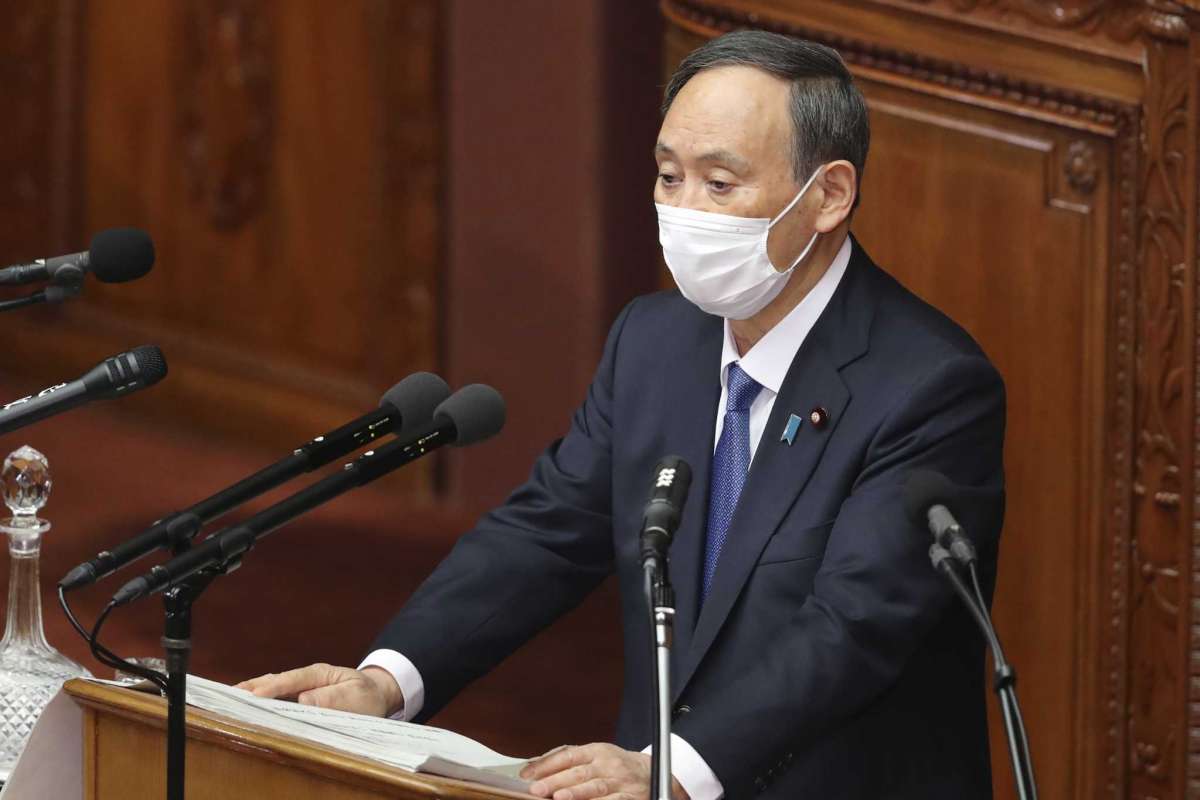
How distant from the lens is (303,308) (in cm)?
648

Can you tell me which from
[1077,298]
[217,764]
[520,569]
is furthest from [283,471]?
[1077,298]

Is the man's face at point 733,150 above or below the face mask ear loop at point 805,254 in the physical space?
above

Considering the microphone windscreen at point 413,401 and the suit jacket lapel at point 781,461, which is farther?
the suit jacket lapel at point 781,461

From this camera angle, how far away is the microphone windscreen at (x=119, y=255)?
2.51m

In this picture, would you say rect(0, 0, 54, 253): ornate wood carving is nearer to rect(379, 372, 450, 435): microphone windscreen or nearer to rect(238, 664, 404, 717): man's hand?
rect(238, 664, 404, 717): man's hand

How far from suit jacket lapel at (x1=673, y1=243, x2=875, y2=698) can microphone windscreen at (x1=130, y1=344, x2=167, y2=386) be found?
786 mm

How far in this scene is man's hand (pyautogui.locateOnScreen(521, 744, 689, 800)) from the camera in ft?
7.31

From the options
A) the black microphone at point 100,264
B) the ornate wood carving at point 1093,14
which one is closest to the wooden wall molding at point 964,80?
the ornate wood carving at point 1093,14

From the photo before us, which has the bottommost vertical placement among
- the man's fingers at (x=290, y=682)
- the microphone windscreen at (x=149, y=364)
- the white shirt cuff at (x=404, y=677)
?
the white shirt cuff at (x=404, y=677)

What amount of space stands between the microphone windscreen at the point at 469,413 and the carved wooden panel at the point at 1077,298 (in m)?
1.68

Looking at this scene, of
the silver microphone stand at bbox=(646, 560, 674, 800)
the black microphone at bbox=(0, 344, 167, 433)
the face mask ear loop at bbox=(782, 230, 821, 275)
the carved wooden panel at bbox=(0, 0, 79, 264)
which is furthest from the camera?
the carved wooden panel at bbox=(0, 0, 79, 264)

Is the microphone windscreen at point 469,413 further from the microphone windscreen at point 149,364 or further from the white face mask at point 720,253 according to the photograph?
the white face mask at point 720,253

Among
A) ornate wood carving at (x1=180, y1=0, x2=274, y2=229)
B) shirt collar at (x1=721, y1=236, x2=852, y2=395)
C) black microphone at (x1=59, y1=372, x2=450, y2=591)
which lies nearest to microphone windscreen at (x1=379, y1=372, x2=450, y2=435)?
black microphone at (x1=59, y1=372, x2=450, y2=591)

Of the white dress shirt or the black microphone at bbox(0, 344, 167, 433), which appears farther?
the white dress shirt
